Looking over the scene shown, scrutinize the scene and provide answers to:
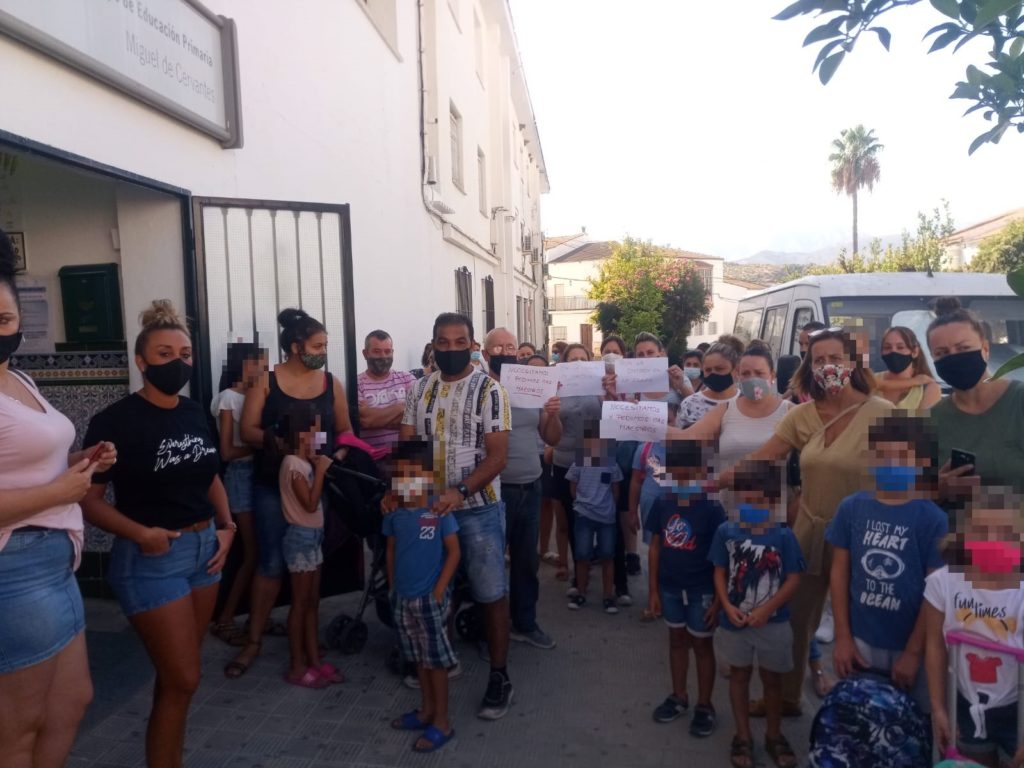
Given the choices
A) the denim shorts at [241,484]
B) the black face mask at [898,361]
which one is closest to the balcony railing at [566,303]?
the black face mask at [898,361]

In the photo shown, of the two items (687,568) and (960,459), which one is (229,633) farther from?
(960,459)

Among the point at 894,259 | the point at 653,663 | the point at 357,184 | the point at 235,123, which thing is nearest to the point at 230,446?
the point at 235,123

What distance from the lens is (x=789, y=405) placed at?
4012 millimetres

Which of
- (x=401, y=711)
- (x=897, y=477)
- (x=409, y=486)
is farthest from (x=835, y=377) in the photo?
(x=401, y=711)

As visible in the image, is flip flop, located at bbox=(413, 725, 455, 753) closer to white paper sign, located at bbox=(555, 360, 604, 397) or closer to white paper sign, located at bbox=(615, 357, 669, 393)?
white paper sign, located at bbox=(555, 360, 604, 397)

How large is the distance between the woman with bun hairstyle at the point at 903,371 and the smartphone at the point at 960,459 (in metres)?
1.33

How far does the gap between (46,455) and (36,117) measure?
1.80m

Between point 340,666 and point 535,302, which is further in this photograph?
point 535,302

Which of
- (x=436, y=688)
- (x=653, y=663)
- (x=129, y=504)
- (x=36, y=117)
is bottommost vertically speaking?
(x=653, y=663)

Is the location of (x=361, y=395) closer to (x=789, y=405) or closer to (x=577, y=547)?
(x=577, y=547)

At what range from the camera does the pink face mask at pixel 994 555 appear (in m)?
2.35

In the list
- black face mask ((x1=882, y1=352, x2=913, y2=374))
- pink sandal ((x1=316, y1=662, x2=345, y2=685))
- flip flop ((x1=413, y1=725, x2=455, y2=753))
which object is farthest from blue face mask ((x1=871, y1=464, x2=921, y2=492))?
pink sandal ((x1=316, y1=662, x2=345, y2=685))

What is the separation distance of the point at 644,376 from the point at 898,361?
1.58m

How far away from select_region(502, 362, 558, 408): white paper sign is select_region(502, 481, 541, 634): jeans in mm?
511
